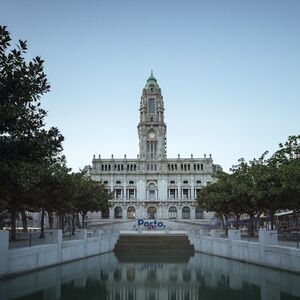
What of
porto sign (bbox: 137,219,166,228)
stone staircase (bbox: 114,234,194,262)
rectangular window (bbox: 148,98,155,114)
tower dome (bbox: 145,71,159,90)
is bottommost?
stone staircase (bbox: 114,234,194,262)

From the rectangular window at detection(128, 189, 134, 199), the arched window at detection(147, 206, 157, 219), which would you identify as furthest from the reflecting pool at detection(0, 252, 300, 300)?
the rectangular window at detection(128, 189, 134, 199)

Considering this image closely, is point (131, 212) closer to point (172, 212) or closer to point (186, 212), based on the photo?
point (172, 212)

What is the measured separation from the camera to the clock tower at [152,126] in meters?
127

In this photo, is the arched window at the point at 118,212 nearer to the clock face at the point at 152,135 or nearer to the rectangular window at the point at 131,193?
the rectangular window at the point at 131,193

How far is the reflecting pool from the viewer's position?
773 inches

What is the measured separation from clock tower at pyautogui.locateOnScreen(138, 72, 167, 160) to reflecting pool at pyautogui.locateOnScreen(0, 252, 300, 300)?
3741 inches

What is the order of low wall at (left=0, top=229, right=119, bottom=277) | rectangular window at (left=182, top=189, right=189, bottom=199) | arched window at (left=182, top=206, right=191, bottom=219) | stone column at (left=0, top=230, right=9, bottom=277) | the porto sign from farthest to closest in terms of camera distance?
rectangular window at (left=182, top=189, right=189, bottom=199) → arched window at (left=182, top=206, right=191, bottom=219) → the porto sign → low wall at (left=0, top=229, right=119, bottom=277) → stone column at (left=0, top=230, right=9, bottom=277)

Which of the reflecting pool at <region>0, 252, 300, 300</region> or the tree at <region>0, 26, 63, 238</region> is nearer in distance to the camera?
the tree at <region>0, 26, 63, 238</region>

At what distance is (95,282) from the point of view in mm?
24125

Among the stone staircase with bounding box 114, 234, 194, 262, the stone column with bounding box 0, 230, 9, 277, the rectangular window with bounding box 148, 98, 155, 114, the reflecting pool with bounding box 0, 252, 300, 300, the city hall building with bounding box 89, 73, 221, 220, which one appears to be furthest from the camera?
the rectangular window with bounding box 148, 98, 155, 114

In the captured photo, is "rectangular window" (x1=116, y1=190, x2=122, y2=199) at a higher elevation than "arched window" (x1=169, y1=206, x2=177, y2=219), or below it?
higher

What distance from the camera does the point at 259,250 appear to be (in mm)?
30375

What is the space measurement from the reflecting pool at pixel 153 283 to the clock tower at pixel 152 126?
95.0 m

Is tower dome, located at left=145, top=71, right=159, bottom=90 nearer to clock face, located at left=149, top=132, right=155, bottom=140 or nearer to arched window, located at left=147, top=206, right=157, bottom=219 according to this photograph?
clock face, located at left=149, top=132, right=155, bottom=140
